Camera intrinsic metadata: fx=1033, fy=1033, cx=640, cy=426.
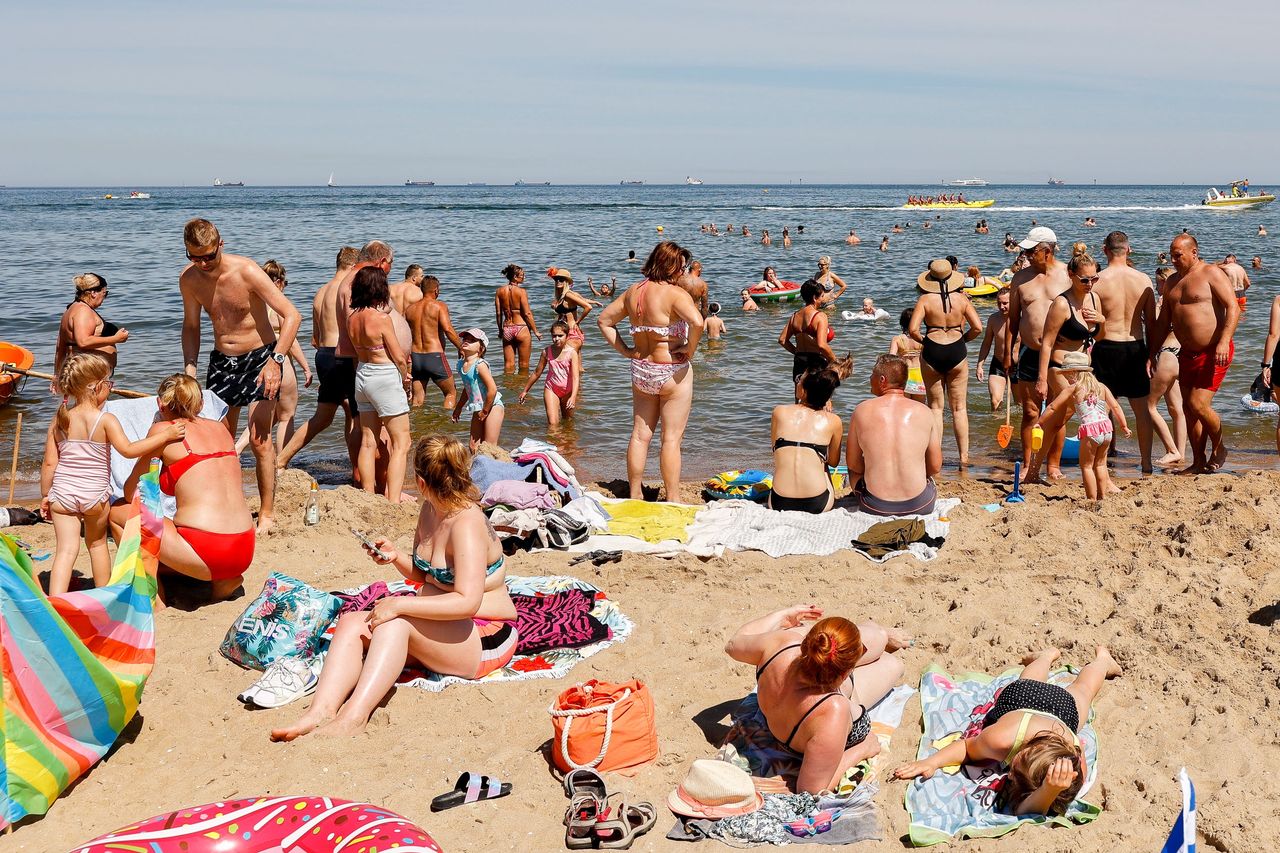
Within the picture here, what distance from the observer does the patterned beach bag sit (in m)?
3.68

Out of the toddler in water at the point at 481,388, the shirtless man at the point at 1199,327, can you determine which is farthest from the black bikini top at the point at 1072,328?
the toddler in water at the point at 481,388

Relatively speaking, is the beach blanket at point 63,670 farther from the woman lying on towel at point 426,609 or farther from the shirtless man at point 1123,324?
the shirtless man at point 1123,324

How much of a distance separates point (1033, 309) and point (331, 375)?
5.20 meters

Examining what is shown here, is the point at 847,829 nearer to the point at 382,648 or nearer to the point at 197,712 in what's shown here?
the point at 382,648

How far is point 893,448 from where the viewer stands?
6.07 metres

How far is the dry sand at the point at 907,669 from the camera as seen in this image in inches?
136

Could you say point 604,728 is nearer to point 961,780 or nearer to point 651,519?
point 961,780

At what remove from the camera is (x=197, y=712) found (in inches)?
162

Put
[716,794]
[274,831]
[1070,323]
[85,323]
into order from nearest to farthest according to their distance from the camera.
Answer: [274,831] < [716,794] < [1070,323] < [85,323]

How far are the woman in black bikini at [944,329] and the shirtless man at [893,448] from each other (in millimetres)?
1761

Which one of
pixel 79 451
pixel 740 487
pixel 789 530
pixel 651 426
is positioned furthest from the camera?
pixel 740 487

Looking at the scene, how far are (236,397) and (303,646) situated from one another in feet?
7.70

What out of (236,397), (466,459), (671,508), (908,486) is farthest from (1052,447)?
(236,397)

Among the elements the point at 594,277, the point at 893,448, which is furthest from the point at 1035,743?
the point at 594,277
